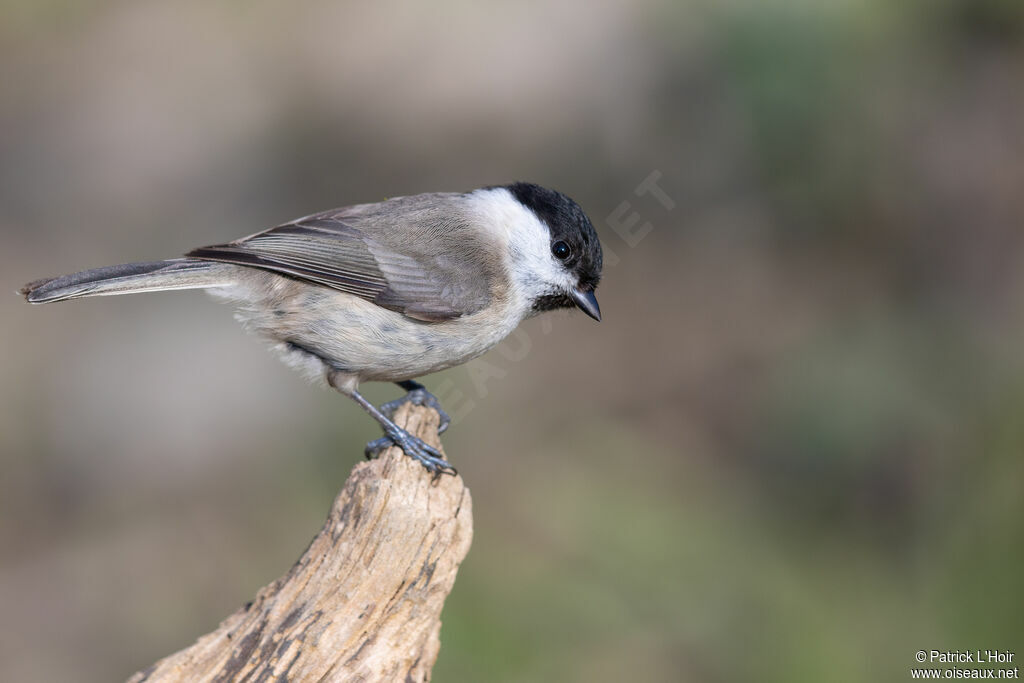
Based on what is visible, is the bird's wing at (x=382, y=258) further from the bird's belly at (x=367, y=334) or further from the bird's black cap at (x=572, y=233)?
the bird's black cap at (x=572, y=233)

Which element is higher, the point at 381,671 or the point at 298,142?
the point at 298,142

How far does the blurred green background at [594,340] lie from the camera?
493 cm

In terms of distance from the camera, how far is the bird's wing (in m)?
3.72

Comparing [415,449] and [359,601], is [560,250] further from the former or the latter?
[359,601]

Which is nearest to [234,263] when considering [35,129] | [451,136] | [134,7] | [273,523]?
[273,523]

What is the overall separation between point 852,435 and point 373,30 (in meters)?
5.25

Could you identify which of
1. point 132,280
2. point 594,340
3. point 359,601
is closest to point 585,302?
point 359,601

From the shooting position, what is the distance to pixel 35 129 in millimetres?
8016

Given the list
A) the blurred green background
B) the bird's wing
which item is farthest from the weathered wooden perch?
the blurred green background

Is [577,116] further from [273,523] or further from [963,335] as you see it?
[273,523]

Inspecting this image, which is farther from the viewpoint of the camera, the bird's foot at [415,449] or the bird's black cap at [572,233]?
the bird's black cap at [572,233]

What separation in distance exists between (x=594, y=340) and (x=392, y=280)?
3.12 meters

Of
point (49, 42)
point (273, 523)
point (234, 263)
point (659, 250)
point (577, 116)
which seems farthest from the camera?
point (49, 42)

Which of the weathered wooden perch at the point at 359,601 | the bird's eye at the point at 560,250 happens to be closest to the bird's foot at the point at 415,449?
the weathered wooden perch at the point at 359,601
